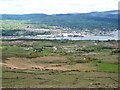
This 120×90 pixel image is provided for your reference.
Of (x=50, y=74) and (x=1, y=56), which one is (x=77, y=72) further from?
(x=1, y=56)

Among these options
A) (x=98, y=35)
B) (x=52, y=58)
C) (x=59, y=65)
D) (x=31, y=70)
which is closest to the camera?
(x=31, y=70)

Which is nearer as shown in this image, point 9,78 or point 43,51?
point 9,78

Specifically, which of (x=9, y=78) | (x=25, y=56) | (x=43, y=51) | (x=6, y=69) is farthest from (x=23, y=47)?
(x=9, y=78)

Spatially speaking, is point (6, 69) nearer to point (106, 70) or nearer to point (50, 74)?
point (50, 74)

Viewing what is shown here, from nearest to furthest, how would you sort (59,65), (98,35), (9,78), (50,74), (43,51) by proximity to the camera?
(9,78)
(50,74)
(59,65)
(43,51)
(98,35)

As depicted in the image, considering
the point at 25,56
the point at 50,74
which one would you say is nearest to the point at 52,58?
the point at 25,56

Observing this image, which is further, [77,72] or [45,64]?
[45,64]

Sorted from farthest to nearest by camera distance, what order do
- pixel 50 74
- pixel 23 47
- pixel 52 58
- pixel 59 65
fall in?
pixel 23 47, pixel 52 58, pixel 59 65, pixel 50 74

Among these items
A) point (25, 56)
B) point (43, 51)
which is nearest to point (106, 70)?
point (25, 56)

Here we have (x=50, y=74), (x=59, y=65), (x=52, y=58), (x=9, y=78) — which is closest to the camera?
A: (x=9, y=78)
